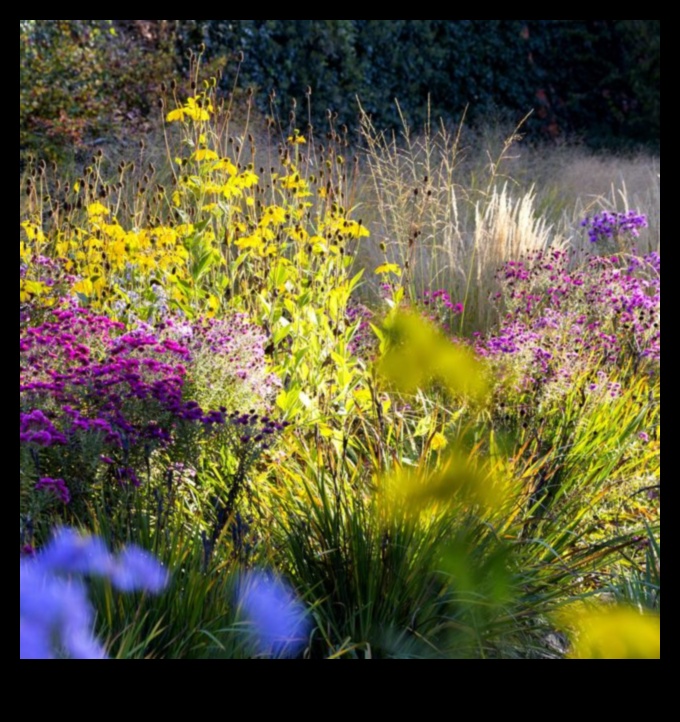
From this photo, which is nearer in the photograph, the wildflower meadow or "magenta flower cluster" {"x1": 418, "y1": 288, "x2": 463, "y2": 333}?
the wildflower meadow

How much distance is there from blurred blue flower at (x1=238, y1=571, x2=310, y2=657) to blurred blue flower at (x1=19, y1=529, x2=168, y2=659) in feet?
0.83

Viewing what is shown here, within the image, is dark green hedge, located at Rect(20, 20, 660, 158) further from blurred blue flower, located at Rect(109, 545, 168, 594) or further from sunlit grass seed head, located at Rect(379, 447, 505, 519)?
blurred blue flower, located at Rect(109, 545, 168, 594)

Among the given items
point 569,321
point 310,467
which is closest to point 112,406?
point 310,467

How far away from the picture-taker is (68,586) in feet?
7.17

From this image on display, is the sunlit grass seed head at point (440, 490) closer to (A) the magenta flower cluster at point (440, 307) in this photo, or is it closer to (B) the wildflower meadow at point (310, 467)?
(B) the wildflower meadow at point (310, 467)

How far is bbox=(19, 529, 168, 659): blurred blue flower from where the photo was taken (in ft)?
6.33

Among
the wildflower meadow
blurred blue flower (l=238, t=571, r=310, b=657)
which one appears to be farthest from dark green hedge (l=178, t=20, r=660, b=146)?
blurred blue flower (l=238, t=571, r=310, b=657)

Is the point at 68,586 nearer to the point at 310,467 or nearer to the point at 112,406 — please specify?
the point at 112,406

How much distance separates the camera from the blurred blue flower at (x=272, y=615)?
2455 millimetres

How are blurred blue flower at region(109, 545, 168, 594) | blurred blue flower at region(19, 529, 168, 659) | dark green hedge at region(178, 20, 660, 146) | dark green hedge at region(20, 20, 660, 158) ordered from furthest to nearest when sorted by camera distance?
dark green hedge at region(178, 20, 660, 146), dark green hedge at region(20, 20, 660, 158), blurred blue flower at region(109, 545, 168, 594), blurred blue flower at region(19, 529, 168, 659)

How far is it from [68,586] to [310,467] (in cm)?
127

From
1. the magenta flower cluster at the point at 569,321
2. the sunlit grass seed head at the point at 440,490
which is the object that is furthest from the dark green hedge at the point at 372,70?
the sunlit grass seed head at the point at 440,490

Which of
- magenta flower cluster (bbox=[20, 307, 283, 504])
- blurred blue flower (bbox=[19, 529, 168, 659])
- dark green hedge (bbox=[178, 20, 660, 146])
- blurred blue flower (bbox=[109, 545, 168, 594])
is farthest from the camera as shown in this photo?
dark green hedge (bbox=[178, 20, 660, 146])
